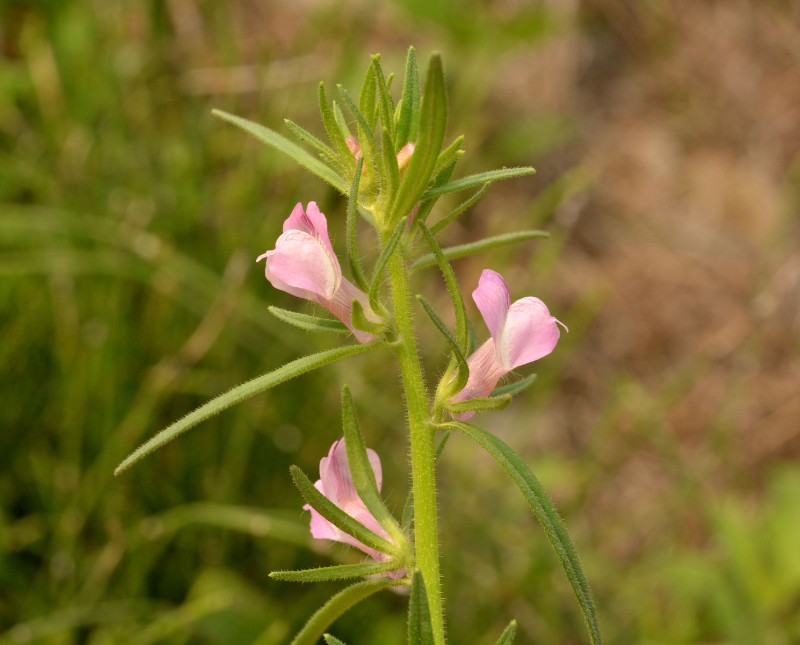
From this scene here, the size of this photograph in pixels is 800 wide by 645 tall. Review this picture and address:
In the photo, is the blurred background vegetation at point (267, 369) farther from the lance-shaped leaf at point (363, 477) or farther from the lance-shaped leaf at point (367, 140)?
the lance-shaped leaf at point (367, 140)

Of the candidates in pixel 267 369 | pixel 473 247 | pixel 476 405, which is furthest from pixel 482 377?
pixel 267 369

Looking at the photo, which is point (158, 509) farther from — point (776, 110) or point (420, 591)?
point (776, 110)

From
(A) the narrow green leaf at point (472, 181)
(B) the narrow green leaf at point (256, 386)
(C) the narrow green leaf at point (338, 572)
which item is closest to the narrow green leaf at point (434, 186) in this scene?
(A) the narrow green leaf at point (472, 181)

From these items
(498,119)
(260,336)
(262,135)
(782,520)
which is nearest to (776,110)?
(498,119)

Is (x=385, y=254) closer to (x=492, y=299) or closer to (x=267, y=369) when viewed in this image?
(x=492, y=299)

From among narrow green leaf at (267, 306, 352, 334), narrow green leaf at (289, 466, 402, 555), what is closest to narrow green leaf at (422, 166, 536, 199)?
narrow green leaf at (267, 306, 352, 334)

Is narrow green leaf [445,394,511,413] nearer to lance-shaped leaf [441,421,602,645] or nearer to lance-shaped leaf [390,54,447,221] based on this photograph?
lance-shaped leaf [441,421,602,645]

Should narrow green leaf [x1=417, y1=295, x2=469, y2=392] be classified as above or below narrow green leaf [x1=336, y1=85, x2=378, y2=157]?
below
